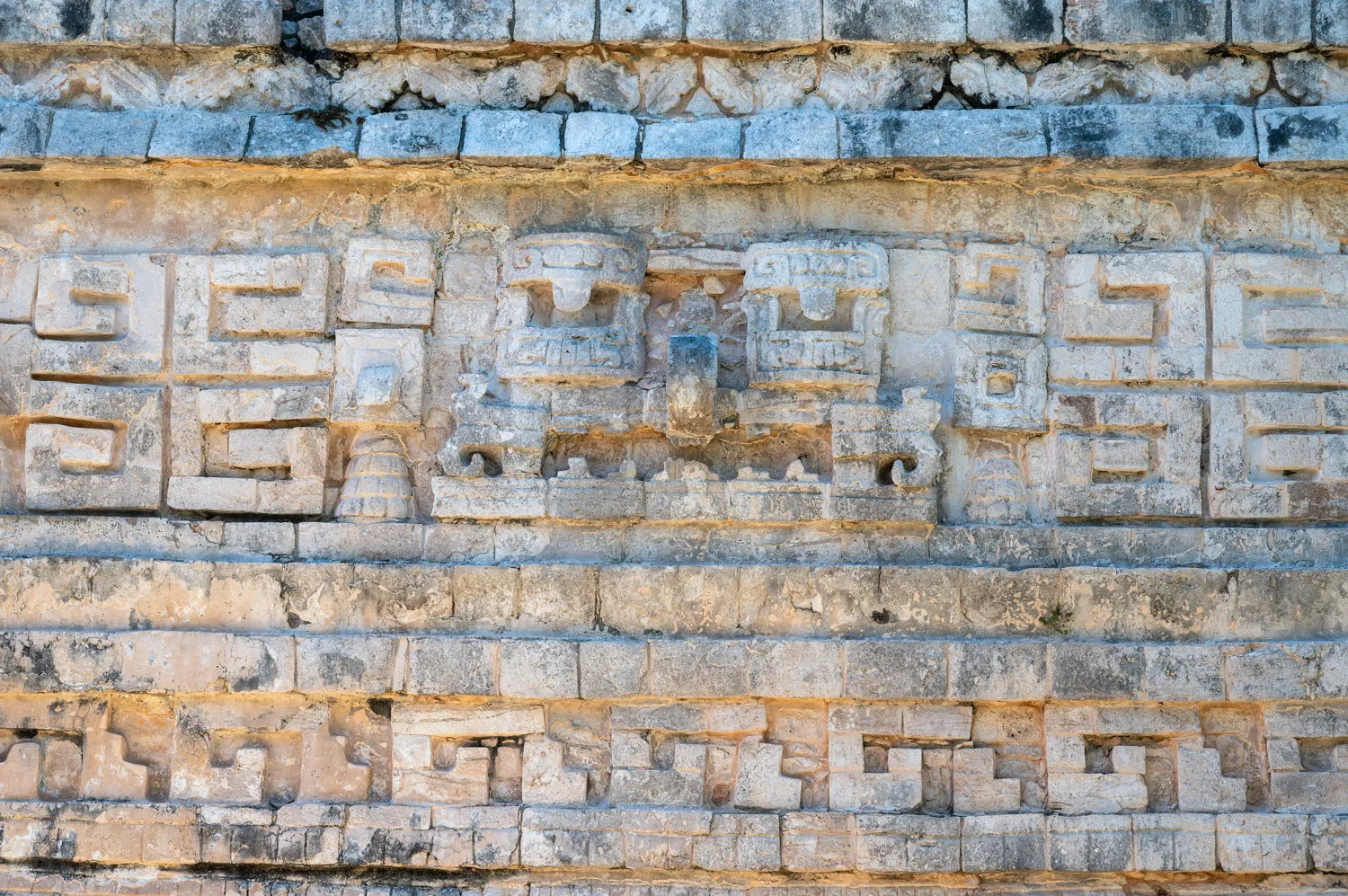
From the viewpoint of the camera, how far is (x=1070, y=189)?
19.6 feet

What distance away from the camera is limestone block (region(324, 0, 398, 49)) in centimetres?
585

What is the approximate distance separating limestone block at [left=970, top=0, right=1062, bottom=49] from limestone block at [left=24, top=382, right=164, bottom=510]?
3955mm

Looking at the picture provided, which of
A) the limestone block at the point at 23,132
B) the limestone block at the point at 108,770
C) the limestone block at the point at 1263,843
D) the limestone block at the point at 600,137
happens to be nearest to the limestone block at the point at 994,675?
the limestone block at the point at 1263,843

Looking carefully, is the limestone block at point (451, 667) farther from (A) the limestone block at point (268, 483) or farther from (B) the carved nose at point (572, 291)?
(B) the carved nose at point (572, 291)

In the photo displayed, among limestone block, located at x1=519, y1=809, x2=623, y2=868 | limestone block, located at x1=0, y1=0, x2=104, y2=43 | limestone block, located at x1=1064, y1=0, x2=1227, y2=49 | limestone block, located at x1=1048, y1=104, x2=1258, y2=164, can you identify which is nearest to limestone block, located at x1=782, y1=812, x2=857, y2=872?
limestone block, located at x1=519, y1=809, x2=623, y2=868

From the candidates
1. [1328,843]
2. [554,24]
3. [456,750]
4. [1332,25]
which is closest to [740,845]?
[456,750]

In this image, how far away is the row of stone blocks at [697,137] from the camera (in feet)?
18.6

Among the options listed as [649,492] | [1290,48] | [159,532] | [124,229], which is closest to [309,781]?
[159,532]

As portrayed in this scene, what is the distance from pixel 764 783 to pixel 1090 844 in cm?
136

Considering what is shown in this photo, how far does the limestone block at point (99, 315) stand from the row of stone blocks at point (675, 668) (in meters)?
1.21

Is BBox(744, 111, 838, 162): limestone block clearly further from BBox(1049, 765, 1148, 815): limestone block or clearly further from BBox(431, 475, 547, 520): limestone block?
BBox(1049, 765, 1148, 815): limestone block

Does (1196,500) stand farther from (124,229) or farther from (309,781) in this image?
(124,229)

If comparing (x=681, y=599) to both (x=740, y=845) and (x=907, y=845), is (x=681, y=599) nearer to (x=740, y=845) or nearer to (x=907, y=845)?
(x=740, y=845)

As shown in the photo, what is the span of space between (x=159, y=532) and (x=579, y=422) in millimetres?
1886
